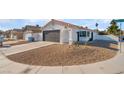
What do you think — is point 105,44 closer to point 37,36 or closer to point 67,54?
point 67,54

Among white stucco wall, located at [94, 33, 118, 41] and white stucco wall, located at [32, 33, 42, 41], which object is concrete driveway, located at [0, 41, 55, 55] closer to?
white stucco wall, located at [32, 33, 42, 41]

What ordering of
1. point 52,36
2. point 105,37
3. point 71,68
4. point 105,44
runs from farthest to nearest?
1. point 52,36
2. point 105,37
3. point 105,44
4. point 71,68

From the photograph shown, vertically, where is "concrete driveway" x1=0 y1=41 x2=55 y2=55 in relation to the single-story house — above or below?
below

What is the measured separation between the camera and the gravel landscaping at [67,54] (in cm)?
680

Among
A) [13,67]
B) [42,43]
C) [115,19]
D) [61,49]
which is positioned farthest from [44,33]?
[115,19]

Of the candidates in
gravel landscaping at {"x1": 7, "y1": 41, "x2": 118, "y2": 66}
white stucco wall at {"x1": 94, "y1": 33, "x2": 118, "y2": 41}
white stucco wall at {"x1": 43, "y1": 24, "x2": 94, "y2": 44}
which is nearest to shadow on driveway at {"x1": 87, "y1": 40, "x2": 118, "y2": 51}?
gravel landscaping at {"x1": 7, "y1": 41, "x2": 118, "y2": 66}

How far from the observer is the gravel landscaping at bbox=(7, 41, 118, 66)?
22.3ft

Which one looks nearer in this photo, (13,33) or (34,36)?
(13,33)

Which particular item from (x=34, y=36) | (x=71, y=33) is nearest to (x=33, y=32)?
(x=34, y=36)

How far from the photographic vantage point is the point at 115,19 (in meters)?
6.62

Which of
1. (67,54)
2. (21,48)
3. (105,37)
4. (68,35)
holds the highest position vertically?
(68,35)

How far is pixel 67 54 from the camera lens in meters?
6.93
